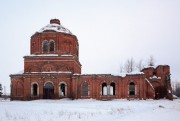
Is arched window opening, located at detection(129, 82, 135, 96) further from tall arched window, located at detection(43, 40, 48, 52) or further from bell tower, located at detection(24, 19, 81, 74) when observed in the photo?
tall arched window, located at detection(43, 40, 48, 52)

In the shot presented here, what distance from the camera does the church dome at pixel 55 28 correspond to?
147 ft

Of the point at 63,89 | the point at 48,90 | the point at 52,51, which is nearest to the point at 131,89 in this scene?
the point at 63,89

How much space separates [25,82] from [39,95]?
115 inches

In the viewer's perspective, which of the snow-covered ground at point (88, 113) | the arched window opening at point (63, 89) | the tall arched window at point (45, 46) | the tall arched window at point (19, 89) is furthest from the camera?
the tall arched window at point (45, 46)

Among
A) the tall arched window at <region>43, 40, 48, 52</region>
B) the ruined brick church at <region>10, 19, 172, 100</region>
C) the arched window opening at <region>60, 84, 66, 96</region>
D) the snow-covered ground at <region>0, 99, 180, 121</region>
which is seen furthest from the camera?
the tall arched window at <region>43, 40, 48, 52</region>

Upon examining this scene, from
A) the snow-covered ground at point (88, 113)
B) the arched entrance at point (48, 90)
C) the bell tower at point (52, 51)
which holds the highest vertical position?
the bell tower at point (52, 51)

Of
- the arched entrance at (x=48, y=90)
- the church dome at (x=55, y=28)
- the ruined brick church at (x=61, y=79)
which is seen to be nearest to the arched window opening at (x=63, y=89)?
the ruined brick church at (x=61, y=79)

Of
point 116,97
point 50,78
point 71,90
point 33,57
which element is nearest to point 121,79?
point 116,97

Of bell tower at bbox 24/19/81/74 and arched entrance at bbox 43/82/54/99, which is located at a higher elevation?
bell tower at bbox 24/19/81/74

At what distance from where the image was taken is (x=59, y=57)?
44.0 meters

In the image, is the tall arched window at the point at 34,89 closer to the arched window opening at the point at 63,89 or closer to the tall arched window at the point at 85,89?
the arched window opening at the point at 63,89

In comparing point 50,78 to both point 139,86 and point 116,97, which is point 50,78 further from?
point 139,86

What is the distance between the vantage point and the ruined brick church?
42531 mm

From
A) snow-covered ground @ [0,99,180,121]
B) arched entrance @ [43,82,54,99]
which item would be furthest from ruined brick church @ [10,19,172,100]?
snow-covered ground @ [0,99,180,121]
